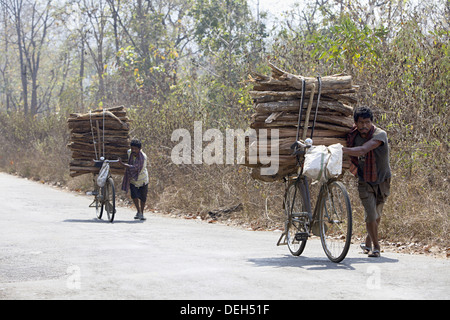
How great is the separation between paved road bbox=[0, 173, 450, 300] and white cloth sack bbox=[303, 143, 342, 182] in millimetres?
1051

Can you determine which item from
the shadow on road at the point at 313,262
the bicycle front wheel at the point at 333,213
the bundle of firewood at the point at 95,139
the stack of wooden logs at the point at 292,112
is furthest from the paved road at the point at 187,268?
the bundle of firewood at the point at 95,139

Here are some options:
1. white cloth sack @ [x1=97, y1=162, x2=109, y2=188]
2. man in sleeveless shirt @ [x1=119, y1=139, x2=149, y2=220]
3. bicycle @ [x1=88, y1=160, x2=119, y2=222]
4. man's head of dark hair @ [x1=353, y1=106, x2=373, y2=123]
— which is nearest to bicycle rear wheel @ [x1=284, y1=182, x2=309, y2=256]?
man's head of dark hair @ [x1=353, y1=106, x2=373, y2=123]

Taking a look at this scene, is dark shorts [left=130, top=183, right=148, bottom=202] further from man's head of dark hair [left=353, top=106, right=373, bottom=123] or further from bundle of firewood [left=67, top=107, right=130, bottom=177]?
man's head of dark hair [left=353, top=106, right=373, bottom=123]

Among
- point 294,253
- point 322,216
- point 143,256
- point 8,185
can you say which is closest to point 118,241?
point 143,256

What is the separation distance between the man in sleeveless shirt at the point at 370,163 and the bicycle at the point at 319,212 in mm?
401

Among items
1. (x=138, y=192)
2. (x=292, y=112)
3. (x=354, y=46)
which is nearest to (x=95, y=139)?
(x=138, y=192)

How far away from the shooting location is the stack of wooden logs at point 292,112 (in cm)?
910

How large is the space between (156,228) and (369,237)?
544 centimetres

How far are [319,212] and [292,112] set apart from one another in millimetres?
1555

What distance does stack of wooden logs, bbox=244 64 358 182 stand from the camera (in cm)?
910

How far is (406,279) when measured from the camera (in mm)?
6969

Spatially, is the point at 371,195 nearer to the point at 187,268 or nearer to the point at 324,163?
the point at 324,163

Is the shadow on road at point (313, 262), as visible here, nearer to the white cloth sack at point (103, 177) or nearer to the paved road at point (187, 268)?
the paved road at point (187, 268)
